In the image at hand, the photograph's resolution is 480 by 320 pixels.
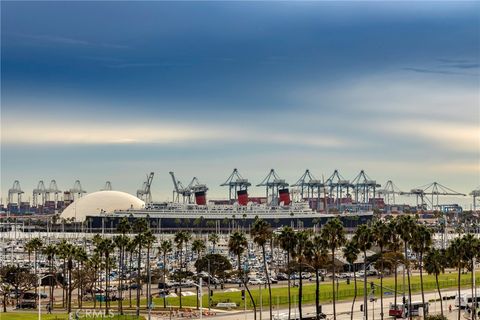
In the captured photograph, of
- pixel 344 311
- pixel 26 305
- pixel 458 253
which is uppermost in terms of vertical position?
pixel 458 253

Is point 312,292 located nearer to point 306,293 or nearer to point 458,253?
point 306,293

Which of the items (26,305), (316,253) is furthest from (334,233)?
(26,305)

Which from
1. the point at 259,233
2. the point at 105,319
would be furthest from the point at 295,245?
the point at 105,319

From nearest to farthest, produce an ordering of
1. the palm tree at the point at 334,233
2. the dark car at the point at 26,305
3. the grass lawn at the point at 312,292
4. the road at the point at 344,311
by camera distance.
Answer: the palm tree at the point at 334,233 < the road at the point at 344,311 < the dark car at the point at 26,305 < the grass lawn at the point at 312,292

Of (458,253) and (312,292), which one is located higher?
(458,253)

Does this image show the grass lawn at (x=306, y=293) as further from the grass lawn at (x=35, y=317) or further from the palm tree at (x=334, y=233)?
the grass lawn at (x=35, y=317)

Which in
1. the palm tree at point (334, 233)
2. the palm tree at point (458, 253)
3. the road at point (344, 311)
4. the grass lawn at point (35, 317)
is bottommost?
the road at point (344, 311)

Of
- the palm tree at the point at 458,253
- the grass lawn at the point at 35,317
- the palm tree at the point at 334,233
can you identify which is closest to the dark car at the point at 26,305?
the grass lawn at the point at 35,317

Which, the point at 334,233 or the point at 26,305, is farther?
the point at 26,305

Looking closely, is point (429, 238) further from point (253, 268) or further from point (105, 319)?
point (253, 268)

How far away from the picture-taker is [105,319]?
75.1m

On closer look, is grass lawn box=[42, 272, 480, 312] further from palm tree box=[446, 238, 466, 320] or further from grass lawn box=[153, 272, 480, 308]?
palm tree box=[446, 238, 466, 320]

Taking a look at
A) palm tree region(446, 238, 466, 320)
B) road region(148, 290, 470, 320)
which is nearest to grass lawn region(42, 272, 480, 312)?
road region(148, 290, 470, 320)

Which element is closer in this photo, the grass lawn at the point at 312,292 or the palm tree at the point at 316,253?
the palm tree at the point at 316,253
